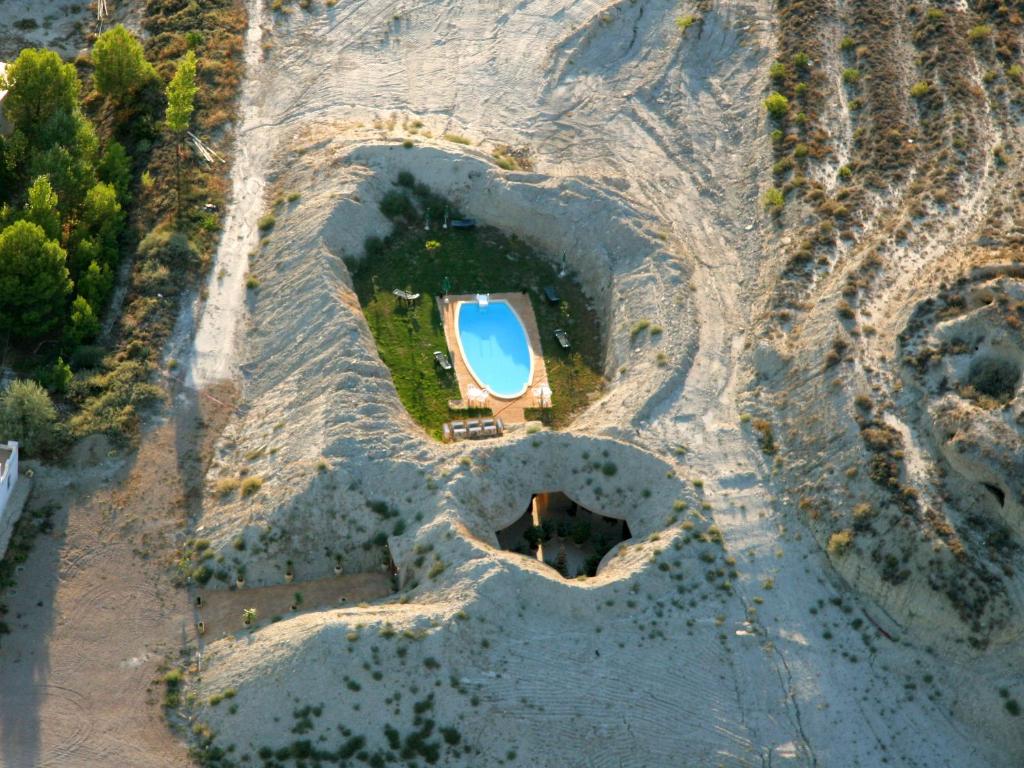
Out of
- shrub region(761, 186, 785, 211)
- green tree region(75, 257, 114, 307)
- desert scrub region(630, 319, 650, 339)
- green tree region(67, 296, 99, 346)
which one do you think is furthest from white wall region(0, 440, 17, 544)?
shrub region(761, 186, 785, 211)

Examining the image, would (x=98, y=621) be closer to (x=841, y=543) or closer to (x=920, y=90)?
(x=841, y=543)

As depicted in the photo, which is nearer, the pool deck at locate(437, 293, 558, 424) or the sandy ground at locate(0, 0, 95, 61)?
the pool deck at locate(437, 293, 558, 424)

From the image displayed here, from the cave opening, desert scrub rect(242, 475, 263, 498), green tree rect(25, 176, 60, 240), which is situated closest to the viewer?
the cave opening

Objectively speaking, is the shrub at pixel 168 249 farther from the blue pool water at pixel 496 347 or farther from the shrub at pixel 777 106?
the shrub at pixel 777 106

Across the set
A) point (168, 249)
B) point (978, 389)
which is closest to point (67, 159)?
point (168, 249)

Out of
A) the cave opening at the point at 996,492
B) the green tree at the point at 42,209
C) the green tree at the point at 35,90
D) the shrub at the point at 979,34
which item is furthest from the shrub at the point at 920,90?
the green tree at the point at 35,90

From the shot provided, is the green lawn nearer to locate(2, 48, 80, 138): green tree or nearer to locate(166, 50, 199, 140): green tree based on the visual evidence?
locate(166, 50, 199, 140): green tree
